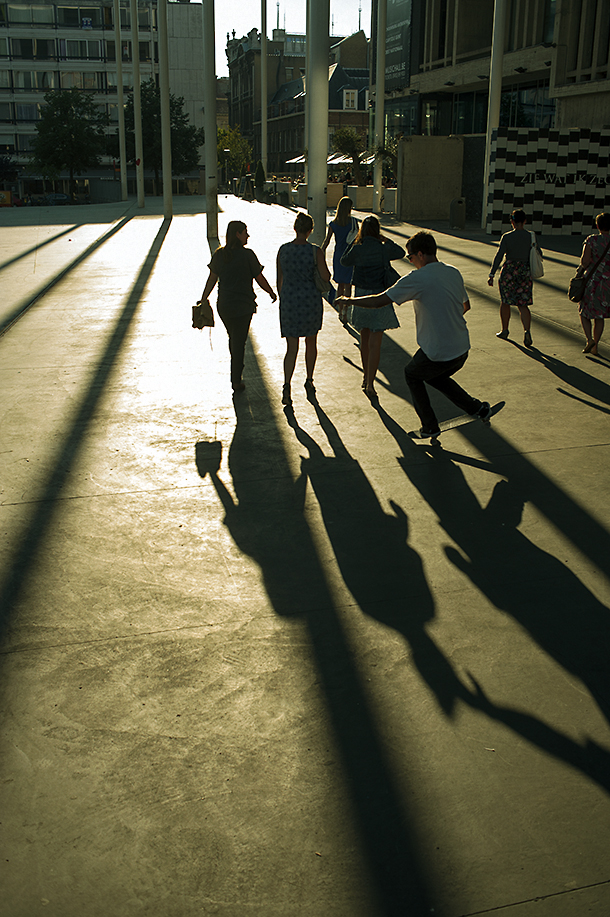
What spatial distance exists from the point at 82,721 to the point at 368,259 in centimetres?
592

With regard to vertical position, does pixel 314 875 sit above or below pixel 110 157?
below

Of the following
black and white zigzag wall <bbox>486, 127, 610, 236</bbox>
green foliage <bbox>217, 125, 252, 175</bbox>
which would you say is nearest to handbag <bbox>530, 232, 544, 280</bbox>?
black and white zigzag wall <bbox>486, 127, 610, 236</bbox>

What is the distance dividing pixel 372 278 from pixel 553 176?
1733 centimetres

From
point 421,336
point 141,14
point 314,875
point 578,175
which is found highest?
point 141,14

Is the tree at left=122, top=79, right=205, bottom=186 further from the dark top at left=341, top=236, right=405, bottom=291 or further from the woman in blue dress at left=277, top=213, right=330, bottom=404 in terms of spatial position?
the woman in blue dress at left=277, top=213, right=330, bottom=404

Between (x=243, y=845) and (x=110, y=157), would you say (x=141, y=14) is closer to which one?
(x=110, y=157)

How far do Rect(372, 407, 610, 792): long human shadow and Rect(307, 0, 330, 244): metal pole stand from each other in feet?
32.1

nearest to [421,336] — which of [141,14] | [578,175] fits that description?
[578,175]

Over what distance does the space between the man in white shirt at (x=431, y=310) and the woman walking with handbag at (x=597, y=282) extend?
3.65 meters

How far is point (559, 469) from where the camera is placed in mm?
6242

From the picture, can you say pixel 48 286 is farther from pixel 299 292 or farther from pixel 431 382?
pixel 431 382

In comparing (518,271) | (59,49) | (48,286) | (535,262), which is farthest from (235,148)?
(535,262)

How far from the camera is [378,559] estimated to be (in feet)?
16.0

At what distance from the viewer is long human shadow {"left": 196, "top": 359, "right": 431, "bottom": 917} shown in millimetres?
2729
